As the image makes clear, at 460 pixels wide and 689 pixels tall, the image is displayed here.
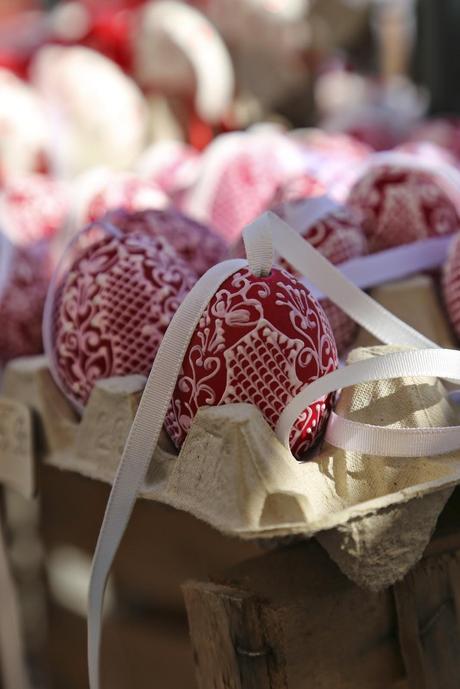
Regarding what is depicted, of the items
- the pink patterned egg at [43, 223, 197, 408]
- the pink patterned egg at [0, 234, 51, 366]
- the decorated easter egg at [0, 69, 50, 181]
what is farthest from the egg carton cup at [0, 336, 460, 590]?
the decorated easter egg at [0, 69, 50, 181]

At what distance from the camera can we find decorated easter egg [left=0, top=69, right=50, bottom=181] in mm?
1816

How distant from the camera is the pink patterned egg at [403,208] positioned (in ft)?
3.77

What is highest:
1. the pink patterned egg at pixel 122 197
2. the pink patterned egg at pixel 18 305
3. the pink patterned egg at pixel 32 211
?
the pink patterned egg at pixel 122 197

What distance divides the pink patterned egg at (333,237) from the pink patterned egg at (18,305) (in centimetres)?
36

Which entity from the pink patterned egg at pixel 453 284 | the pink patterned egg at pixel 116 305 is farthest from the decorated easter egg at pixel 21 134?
the pink patterned egg at pixel 453 284

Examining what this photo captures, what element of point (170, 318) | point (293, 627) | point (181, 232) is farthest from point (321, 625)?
Result: point (181, 232)

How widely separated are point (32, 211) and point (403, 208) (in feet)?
1.96

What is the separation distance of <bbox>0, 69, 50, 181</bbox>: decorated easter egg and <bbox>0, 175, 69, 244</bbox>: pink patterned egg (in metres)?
0.30

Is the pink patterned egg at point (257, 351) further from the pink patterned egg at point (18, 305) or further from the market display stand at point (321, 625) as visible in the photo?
the pink patterned egg at point (18, 305)

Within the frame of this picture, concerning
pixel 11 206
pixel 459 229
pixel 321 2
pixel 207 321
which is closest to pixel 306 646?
pixel 207 321

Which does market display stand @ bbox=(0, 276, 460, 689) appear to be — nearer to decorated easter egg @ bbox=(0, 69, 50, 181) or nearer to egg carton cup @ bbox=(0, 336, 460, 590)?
egg carton cup @ bbox=(0, 336, 460, 590)

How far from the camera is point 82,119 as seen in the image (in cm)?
192

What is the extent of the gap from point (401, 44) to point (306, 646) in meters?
3.24

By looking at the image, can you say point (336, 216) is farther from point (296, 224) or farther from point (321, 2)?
point (321, 2)
